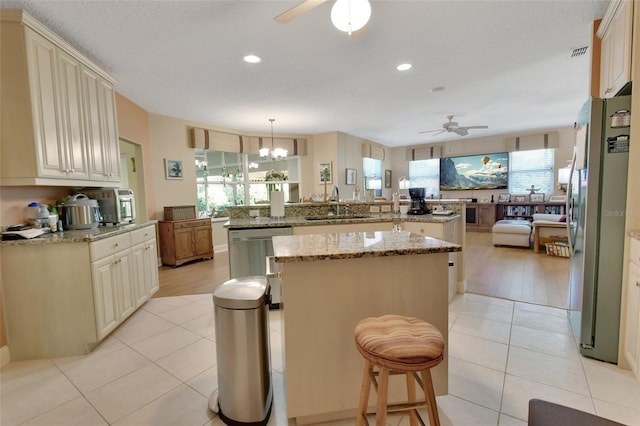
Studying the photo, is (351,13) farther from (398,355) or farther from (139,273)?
(139,273)

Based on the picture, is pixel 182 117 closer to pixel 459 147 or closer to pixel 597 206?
pixel 597 206

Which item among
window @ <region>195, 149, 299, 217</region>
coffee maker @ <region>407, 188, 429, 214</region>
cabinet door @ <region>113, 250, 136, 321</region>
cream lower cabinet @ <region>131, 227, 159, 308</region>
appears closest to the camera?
cabinet door @ <region>113, 250, 136, 321</region>

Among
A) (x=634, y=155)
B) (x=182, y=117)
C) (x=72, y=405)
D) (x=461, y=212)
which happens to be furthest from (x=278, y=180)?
(x=634, y=155)

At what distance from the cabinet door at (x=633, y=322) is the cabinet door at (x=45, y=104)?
413 centimetres

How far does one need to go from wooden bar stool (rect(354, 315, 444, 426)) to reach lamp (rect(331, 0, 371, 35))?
5.82 ft

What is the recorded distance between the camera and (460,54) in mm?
3041

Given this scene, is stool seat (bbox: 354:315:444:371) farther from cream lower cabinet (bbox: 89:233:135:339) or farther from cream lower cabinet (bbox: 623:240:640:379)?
cream lower cabinet (bbox: 89:233:135:339)

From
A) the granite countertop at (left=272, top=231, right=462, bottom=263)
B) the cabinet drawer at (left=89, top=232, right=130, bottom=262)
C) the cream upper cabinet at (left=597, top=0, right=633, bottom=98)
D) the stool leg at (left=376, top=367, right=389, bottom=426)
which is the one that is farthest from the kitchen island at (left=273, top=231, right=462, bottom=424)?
the cream upper cabinet at (left=597, top=0, right=633, bottom=98)

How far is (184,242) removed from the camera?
479 cm

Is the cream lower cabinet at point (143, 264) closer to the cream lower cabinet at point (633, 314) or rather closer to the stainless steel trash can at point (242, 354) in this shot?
the stainless steel trash can at point (242, 354)

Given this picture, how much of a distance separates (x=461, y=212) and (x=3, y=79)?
4317 millimetres

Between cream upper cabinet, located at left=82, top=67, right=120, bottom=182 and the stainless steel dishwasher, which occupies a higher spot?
cream upper cabinet, located at left=82, top=67, right=120, bottom=182

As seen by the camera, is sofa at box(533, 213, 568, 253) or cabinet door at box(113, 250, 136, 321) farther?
sofa at box(533, 213, 568, 253)

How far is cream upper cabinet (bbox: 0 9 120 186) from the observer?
2.09 metres
